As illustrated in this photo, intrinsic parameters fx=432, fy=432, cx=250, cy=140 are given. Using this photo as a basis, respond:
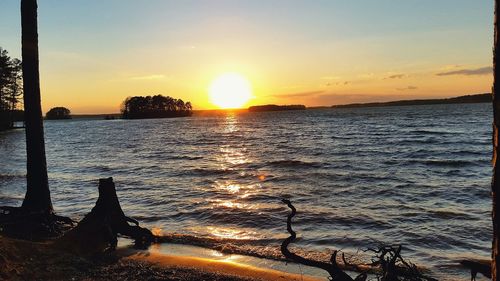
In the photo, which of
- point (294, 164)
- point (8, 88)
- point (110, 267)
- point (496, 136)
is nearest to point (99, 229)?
point (110, 267)

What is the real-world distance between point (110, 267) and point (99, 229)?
151 centimetres

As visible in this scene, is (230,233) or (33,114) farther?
(230,233)

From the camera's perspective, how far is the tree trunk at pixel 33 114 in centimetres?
950

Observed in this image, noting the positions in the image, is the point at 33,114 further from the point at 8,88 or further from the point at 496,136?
the point at 8,88

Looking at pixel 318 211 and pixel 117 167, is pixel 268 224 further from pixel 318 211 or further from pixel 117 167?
pixel 117 167

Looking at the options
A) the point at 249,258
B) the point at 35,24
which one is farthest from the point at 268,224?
the point at 35,24

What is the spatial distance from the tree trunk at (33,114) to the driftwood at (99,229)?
6.56 ft

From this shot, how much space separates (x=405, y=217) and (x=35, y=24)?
1109 centimetres

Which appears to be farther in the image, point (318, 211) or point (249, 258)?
point (318, 211)

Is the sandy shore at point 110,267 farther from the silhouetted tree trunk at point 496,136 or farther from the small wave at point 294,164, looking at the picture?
the small wave at point 294,164

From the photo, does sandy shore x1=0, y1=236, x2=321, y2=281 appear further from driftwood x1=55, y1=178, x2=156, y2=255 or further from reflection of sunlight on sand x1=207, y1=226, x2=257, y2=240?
reflection of sunlight on sand x1=207, y1=226, x2=257, y2=240

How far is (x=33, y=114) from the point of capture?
382 inches

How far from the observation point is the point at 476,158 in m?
28.1

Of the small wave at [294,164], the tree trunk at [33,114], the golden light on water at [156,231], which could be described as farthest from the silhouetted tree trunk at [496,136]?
the small wave at [294,164]
